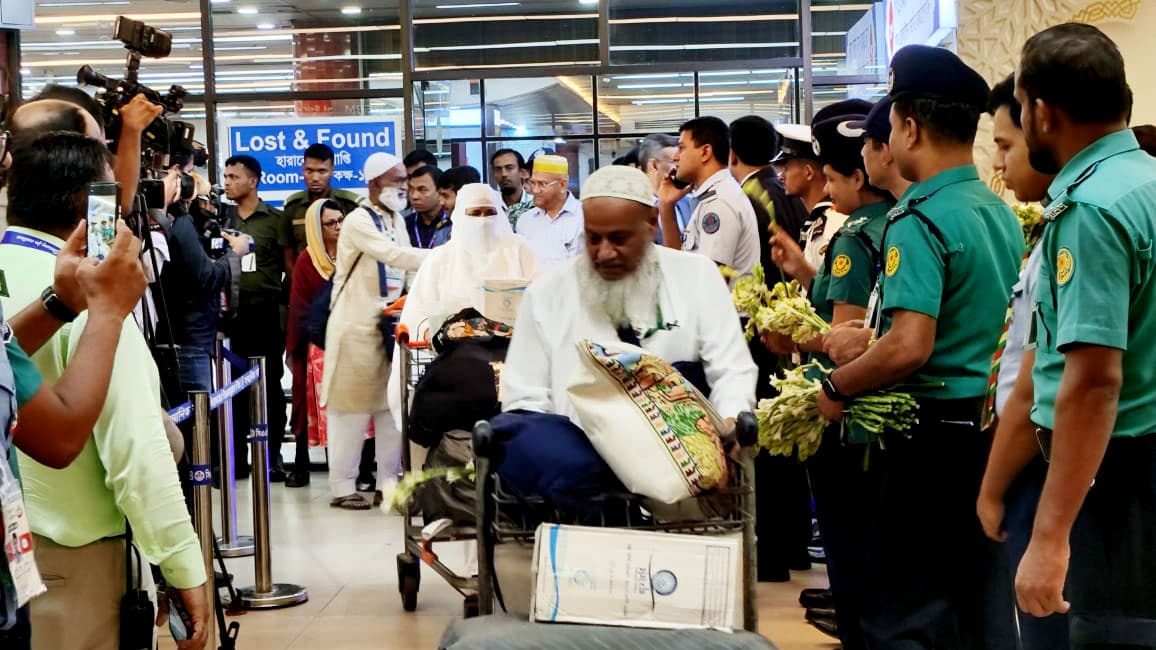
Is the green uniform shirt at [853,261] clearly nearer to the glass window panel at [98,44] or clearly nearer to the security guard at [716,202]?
the security guard at [716,202]

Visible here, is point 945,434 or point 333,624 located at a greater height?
point 945,434

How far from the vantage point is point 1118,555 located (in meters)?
2.19

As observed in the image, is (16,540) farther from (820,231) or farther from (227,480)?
(227,480)

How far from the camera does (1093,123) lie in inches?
89.4

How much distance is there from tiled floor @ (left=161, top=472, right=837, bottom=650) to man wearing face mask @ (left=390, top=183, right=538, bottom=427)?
79 centimetres

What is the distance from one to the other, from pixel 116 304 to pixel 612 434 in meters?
1.10

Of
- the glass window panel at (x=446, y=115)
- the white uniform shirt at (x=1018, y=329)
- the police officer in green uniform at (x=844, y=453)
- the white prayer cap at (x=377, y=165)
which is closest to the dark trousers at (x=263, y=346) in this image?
the white prayer cap at (x=377, y=165)

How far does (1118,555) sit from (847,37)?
9314 mm

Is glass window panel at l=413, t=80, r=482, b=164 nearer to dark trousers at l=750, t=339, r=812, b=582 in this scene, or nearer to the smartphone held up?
dark trousers at l=750, t=339, r=812, b=582

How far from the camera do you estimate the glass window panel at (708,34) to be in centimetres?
1086

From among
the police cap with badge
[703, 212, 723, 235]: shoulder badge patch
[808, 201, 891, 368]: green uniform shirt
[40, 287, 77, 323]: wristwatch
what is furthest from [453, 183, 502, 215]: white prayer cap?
[40, 287, 77, 323]: wristwatch

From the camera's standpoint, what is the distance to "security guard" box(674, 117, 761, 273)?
18.0 ft

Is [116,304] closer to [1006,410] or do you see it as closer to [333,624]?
[1006,410]

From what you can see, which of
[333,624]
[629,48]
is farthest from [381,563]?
[629,48]
